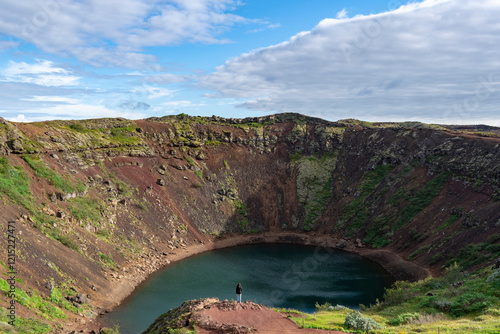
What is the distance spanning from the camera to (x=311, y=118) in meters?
117

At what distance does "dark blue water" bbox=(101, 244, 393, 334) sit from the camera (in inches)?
1772

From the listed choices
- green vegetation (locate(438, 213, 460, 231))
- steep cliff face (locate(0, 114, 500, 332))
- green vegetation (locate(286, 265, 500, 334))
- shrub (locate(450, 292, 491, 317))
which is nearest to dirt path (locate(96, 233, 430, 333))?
steep cliff face (locate(0, 114, 500, 332))

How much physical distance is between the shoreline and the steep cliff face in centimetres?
79

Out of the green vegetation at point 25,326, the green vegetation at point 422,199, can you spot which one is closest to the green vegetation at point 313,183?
the green vegetation at point 422,199

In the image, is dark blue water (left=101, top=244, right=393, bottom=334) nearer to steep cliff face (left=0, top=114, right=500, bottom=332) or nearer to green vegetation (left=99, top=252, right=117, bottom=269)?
steep cliff face (left=0, top=114, right=500, bottom=332)

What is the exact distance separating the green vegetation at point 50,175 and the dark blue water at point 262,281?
815 inches

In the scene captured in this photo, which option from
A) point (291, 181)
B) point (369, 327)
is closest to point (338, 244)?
point (291, 181)

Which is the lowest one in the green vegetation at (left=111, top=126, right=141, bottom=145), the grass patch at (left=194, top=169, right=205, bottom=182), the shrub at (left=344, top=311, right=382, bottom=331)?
the shrub at (left=344, top=311, right=382, bottom=331)

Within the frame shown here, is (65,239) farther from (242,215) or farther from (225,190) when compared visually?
(225,190)

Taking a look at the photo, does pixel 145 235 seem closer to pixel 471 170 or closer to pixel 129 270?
pixel 129 270

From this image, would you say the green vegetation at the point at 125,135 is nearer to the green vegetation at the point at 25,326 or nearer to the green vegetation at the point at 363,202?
the green vegetation at the point at 363,202

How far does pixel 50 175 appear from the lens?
5494 cm

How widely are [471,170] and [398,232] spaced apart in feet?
63.0

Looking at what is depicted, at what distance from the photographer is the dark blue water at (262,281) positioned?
4500 centimetres
